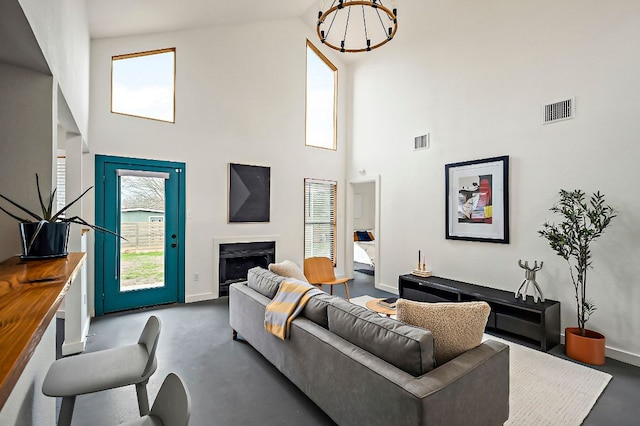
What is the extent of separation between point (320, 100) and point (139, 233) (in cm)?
416

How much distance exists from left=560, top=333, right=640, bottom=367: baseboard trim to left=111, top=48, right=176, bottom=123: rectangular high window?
606 cm

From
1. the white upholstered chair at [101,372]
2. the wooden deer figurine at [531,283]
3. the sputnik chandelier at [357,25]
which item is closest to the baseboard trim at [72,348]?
the white upholstered chair at [101,372]

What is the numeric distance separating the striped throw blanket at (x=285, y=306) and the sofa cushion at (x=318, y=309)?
0.05 meters

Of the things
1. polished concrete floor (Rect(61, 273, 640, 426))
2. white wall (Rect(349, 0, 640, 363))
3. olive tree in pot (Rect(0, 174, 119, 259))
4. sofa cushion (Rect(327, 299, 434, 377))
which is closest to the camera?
olive tree in pot (Rect(0, 174, 119, 259))

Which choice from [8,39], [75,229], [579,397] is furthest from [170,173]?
[579,397]

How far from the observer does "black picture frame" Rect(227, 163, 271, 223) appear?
5336 millimetres

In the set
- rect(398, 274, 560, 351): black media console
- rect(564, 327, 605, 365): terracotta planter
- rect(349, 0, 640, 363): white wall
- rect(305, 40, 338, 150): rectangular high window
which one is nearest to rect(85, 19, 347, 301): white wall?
rect(305, 40, 338, 150): rectangular high window

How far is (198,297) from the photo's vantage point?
16.5 ft

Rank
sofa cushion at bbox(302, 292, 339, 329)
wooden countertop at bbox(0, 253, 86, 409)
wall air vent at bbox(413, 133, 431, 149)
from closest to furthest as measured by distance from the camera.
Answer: wooden countertop at bbox(0, 253, 86, 409)
sofa cushion at bbox(302, 292, 339, 329)
wall air vent at bbox(413, 133, 431, 149)

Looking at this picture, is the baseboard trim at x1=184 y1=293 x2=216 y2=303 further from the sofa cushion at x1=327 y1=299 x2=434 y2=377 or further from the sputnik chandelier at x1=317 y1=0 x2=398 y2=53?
the sputnik chandelier at x1=317 y1=0 x2=398 y2=53

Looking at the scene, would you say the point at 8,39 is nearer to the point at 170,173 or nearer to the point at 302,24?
the point at 170,173

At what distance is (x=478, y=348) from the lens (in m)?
1.95

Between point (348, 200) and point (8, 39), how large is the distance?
585cm

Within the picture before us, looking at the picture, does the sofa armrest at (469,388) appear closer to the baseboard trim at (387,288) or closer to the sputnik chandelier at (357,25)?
the baseboard trim at (387,288)
